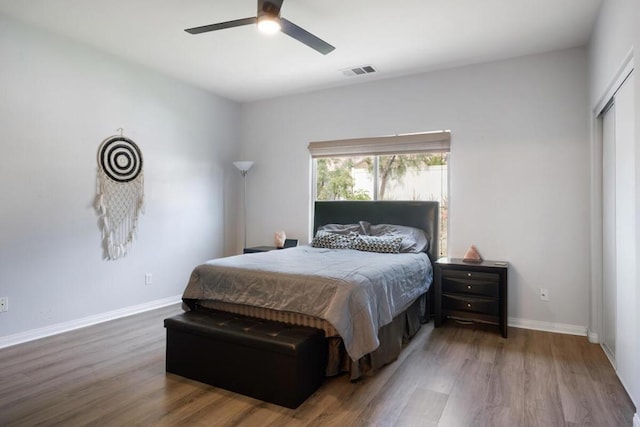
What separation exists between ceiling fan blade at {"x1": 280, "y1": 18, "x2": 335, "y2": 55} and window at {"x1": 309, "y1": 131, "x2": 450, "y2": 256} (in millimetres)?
1807

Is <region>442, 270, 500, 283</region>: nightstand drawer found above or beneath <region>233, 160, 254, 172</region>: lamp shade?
beneath

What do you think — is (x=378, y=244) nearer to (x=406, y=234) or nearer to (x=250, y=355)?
(x=406, y=234)

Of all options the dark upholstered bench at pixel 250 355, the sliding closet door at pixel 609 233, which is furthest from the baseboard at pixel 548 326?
the dark upholstered bench at pixel 250 355

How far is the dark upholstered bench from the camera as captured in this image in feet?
7.16

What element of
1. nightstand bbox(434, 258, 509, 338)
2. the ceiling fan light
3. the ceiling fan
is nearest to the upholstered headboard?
nightstand bbox(434, 258, 509, 338)

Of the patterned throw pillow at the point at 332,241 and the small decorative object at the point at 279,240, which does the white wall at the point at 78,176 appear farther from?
the patterned throw pillow at the point at 332,241

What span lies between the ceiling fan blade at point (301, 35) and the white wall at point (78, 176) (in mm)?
2317

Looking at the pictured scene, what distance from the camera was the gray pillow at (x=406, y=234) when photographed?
12.6 ft

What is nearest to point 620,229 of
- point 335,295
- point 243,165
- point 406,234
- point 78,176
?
point 406,234

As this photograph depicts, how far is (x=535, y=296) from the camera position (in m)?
3.66

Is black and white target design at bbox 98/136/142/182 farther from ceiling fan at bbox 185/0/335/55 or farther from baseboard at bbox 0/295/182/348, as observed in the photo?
ceiling fan at bbox 185/0/335/55

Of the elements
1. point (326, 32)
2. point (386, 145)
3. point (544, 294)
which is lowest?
point (544, 294)

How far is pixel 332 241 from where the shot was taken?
413 centimetres

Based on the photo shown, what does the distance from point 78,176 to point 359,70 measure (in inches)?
122
